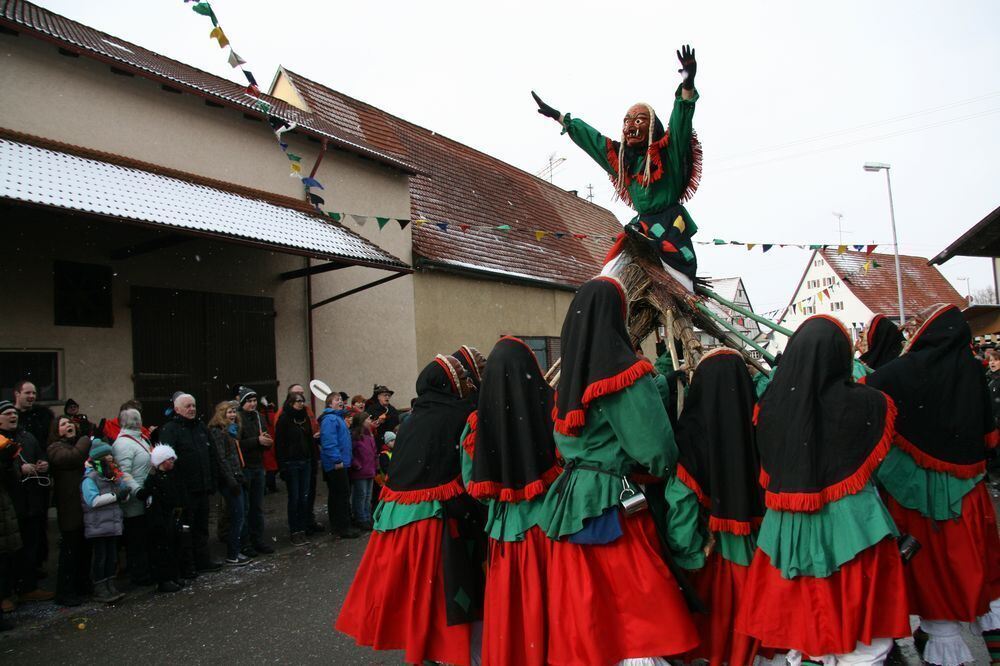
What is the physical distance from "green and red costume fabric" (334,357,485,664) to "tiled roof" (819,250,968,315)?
89.2 ft

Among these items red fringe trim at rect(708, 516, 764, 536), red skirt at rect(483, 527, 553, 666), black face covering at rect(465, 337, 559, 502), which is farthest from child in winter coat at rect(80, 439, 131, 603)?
red fringe trim at rect(708, 516, 764, 536)

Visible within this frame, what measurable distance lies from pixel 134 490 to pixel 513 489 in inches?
178

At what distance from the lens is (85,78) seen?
8656mm

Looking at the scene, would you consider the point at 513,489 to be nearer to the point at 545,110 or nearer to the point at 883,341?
the point at 545,110

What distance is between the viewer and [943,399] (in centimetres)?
366

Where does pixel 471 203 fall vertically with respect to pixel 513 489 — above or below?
above

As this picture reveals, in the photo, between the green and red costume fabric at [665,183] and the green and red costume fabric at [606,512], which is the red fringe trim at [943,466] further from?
the green and red costume fabric at [665,183]

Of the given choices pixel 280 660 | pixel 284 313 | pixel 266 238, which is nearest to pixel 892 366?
pixel 280 660

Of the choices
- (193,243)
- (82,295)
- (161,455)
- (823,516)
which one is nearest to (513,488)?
(823,516)

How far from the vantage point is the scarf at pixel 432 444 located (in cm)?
386

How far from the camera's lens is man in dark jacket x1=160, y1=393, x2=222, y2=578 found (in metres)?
6.53

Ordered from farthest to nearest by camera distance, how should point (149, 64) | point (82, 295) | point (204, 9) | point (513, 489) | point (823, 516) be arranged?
point (149, 64), point (82, 295), point (204, 9), point (513, 489), point (823, 516)

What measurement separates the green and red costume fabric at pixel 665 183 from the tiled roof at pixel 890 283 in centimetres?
2572

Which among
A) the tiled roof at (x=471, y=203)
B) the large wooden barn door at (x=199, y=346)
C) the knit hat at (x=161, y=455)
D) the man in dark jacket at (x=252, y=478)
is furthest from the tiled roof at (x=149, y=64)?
the knit hat at (x=161, y=455)
